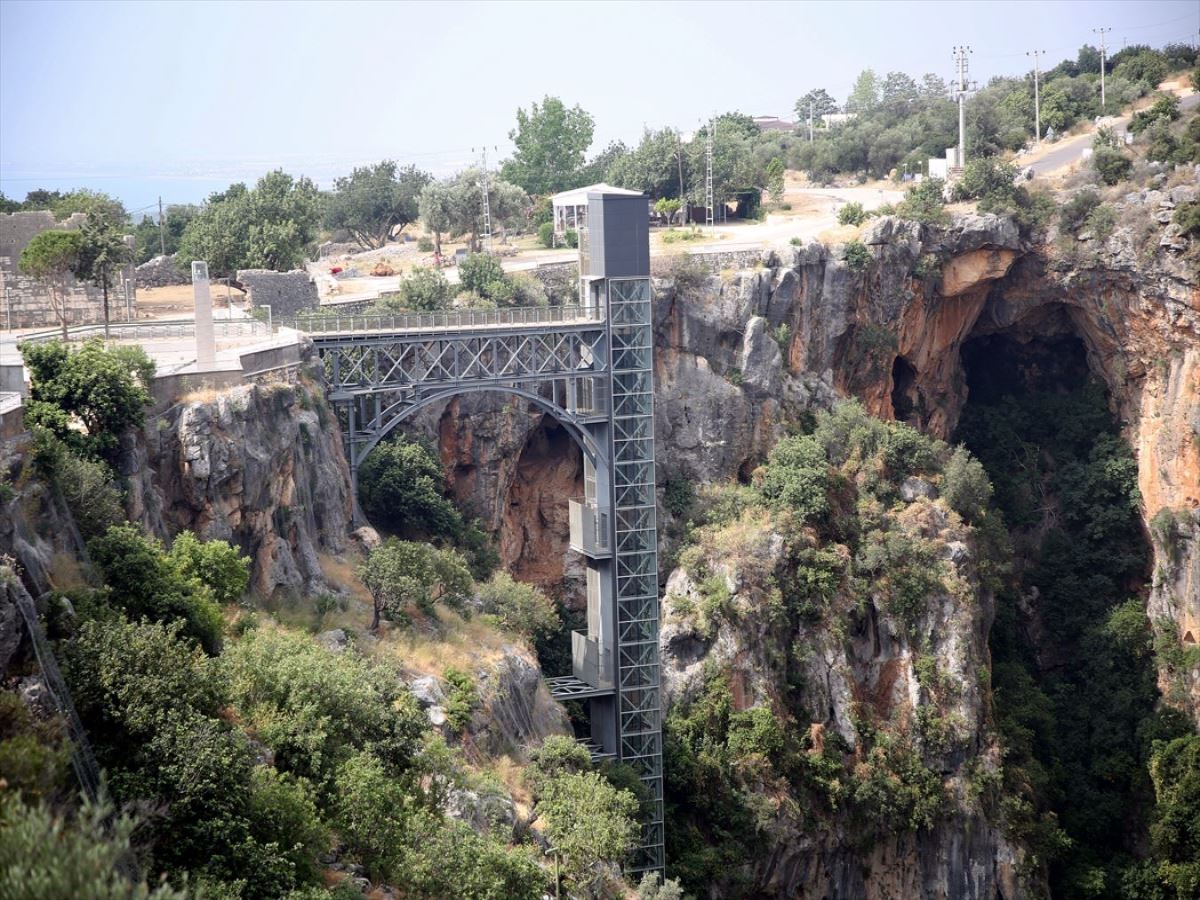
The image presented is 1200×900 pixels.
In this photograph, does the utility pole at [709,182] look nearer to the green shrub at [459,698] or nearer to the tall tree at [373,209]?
the tall tree at [373,209]

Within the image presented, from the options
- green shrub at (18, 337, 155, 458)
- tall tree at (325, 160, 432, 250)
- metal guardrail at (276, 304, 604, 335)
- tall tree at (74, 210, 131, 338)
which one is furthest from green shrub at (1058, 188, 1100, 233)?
green shrub at (18, 337, 155, 458)

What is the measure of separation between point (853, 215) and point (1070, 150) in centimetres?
1491

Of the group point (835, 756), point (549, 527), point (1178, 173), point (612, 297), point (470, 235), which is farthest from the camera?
point (470, 235)

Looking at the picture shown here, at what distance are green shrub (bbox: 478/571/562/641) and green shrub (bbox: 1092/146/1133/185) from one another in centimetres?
3221

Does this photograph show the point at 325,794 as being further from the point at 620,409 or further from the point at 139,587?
the point at 620,409

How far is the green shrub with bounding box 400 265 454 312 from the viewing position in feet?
189

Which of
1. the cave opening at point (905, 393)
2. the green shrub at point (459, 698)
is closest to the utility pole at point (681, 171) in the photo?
the cave opening at point (905, 393)

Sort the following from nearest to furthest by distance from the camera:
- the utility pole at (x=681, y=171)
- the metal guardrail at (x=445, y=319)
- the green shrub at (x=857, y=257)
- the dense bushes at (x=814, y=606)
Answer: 1. the metal guardrail at (x=445, y=319)
2. the dense bushes at (x=814, y=606)
3. the green shrub at (x=857, y=257)
4. the utility pole at (x=681, y=171)

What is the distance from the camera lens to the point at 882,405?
65688 millimetres

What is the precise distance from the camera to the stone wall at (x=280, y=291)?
Result: 180 ft

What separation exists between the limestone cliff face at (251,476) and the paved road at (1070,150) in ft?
133

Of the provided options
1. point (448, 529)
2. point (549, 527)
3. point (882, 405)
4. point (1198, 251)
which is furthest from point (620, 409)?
point (1198, 251)

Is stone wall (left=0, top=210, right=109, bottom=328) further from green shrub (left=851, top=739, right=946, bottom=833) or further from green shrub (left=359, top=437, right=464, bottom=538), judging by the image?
green shrub (left=851, top=739, right=946, bottom=833)

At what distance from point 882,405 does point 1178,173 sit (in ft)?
48.5
